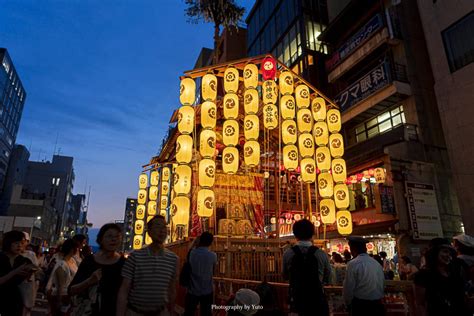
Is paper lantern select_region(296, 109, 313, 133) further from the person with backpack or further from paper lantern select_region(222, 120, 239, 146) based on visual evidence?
the person with backpack

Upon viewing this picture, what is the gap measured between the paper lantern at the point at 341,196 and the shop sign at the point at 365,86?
25.2ft

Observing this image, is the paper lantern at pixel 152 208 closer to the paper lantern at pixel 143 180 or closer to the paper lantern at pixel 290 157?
the paper lantern at pixel 143 180

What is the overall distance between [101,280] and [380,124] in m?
18.2

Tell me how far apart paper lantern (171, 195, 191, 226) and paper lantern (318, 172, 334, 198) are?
5.44 m

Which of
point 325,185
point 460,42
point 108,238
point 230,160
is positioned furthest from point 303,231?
point 460,42

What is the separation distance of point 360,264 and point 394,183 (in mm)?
11967

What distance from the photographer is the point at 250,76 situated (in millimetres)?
11602

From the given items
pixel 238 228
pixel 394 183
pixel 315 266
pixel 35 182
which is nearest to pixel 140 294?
pixel 315 266

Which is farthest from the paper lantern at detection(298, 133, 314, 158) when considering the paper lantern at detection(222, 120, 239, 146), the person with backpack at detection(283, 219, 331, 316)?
the person with backpack at detection(283, 219, 331, 316)

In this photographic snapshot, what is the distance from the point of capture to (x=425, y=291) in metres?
3.23

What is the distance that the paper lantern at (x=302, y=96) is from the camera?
12.2 m

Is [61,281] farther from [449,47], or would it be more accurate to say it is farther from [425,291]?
[449,47]

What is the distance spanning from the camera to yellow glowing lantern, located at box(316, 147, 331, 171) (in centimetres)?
1207

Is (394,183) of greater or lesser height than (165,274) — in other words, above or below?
above
